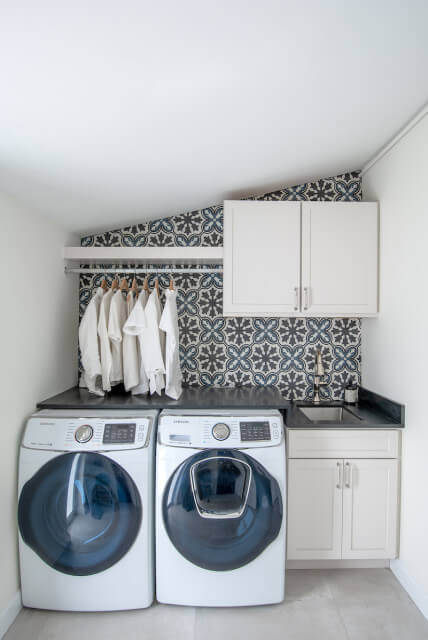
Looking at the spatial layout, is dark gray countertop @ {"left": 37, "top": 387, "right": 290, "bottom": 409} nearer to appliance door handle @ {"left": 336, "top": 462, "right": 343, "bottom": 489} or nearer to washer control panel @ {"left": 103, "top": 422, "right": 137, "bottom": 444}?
washer control panel @ {"left": 103, "top": 422, "right": 137, "bottom": 444}

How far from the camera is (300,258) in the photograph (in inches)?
96.7

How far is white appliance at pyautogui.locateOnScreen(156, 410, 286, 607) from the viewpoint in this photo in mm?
1937

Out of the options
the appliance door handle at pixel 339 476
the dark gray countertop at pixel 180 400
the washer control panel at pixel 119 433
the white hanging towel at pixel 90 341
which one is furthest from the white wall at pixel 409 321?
the white hanging towel at pixel 90 341

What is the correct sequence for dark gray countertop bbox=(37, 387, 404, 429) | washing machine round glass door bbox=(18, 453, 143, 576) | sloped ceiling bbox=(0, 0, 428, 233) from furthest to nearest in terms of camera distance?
dark gray countertop bbox=(37, 387, 404, 429), washing machine round glass door bbox=(18, 453, 143, 576), sloped ceiling bbox=(0, 0, 428, 233)

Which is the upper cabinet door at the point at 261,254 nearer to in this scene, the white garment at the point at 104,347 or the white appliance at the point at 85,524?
the white garment at the point at 104,347

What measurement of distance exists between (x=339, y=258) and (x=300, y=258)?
0.82ft

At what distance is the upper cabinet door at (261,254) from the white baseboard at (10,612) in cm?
190

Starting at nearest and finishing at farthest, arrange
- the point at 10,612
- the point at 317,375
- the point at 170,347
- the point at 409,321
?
the point at 10,612
the point at 409,321
the point at 170,347
the point at 317,375

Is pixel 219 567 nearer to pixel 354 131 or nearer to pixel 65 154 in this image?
pixel 65 154

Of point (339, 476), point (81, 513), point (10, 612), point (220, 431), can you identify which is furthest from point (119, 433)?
point (339, 476)

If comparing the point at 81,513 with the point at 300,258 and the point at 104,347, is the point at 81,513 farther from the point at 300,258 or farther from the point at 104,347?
the point at 300,258

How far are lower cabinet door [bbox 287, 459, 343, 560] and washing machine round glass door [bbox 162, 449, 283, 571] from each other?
308 mm

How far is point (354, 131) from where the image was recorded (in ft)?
6.81

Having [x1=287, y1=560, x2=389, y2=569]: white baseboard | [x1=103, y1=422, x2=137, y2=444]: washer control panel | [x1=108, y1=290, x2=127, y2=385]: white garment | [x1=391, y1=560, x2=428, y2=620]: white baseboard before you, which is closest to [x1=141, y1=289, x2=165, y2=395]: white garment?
[x1=108, y1=290, x2=127, y2=385]: white garment
